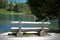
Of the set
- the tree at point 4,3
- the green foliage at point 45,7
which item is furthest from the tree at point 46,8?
the tree at point 4,3

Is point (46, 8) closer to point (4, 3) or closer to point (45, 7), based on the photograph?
point (45, 7)

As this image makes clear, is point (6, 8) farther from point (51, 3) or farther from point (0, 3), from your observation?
point (51, 3)

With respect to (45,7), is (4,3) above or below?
below

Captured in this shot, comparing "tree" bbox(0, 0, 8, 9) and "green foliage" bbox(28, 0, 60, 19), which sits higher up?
"green foliage" bbox(28, 0, 60, 19)

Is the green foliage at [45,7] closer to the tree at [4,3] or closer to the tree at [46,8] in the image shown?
the tree at [46,8]

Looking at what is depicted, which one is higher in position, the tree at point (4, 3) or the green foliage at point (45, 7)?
the green foliage at point (45, 7)

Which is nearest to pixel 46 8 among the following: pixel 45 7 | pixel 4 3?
pixel 45 7

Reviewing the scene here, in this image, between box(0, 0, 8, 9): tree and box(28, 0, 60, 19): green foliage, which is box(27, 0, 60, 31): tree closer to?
box(28, 0, 60, 19): green foliage

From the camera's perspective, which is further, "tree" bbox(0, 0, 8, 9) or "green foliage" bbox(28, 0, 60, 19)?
"tree" bbox(0, 0, 8, 9)

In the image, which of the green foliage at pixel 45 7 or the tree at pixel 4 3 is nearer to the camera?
the green foliage at pixel 45 7

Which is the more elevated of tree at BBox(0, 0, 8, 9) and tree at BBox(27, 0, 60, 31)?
tree at BBox(27, 0, 60, 31)

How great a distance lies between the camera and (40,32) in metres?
10.1

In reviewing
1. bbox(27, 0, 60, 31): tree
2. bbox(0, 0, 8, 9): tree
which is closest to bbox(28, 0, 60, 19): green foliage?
bbox(27, 0, 60, 31): tree

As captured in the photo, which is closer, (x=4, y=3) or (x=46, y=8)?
(x=46, y=8)
